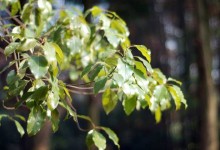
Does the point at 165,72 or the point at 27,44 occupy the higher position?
the point at 27,44

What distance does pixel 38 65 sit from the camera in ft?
2.71

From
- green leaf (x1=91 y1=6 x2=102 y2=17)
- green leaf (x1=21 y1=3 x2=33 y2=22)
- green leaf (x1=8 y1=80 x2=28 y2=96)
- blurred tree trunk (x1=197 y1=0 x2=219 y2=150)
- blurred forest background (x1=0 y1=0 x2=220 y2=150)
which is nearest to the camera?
green leaf (x1=8 y1=80 x2=28 y2=96)

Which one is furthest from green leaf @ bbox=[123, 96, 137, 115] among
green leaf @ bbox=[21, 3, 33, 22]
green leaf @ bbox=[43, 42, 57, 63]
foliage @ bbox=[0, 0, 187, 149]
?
green leaf @ bbox=[21, 3, 33, 22]

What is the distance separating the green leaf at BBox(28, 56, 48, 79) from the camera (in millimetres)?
815

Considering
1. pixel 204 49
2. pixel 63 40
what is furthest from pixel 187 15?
pixel 63 40

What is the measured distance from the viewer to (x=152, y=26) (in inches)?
259

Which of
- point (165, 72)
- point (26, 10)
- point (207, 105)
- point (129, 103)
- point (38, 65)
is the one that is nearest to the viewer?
point (38, 65)

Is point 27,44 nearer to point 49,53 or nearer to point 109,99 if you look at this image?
point 49,53

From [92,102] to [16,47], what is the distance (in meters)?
3.29

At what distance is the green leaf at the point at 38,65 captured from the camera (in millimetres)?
Result: 815

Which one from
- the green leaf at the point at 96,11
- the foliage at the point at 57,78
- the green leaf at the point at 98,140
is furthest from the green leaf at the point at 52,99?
the green leaf at the point at 96,11

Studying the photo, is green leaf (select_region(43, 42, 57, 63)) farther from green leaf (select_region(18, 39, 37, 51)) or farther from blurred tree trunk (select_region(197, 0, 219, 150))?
blurred tree trunk (select_region(197, 0, 219, 150))

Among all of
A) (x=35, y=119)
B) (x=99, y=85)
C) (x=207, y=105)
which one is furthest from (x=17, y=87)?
(x=207, y=105)

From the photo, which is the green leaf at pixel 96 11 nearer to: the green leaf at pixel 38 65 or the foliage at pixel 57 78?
the foliage at pixel 57 78
